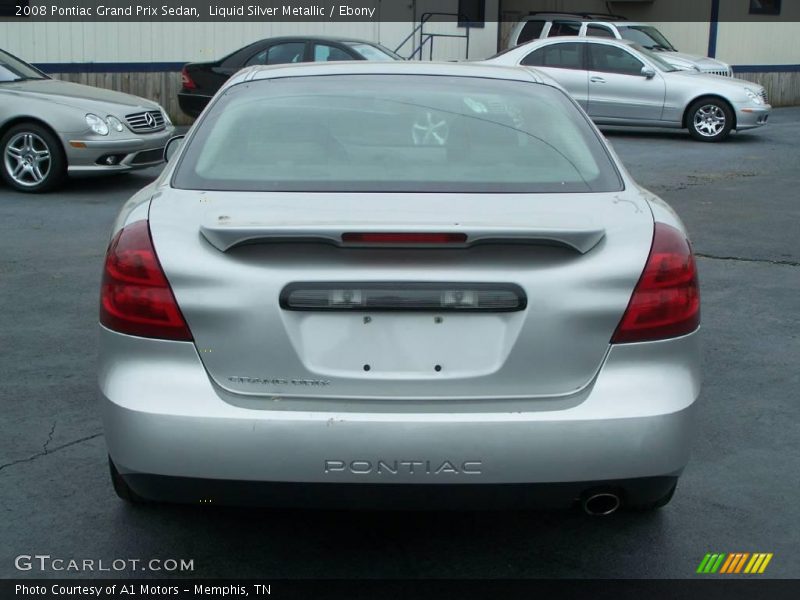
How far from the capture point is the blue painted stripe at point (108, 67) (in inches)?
733

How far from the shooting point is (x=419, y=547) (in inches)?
158

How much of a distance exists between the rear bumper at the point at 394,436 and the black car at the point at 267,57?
13.9 meters

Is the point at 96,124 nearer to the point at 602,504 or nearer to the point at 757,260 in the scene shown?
the point at 757,260

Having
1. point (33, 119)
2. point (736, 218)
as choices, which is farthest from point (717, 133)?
point (33, 119)

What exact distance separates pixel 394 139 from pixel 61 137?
27.2 ft

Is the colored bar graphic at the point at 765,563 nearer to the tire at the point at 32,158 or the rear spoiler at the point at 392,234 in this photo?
the rear spoiler at the point at 392,234

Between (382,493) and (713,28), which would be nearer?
(382,493)

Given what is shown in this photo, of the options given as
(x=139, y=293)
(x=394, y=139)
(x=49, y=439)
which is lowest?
(x=49, y=439)

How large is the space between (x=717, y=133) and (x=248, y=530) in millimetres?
15291

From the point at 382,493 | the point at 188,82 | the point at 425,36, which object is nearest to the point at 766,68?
the point at 425,36

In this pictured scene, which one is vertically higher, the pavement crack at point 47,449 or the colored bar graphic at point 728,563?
the colored bar graphic at point 728,563

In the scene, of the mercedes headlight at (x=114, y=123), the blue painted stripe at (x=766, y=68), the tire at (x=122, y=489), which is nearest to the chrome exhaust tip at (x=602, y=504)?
the tire at (x=122, y=489)

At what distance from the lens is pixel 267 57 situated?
1739 cm

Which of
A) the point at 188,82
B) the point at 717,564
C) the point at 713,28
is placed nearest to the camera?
the point at 717,564
